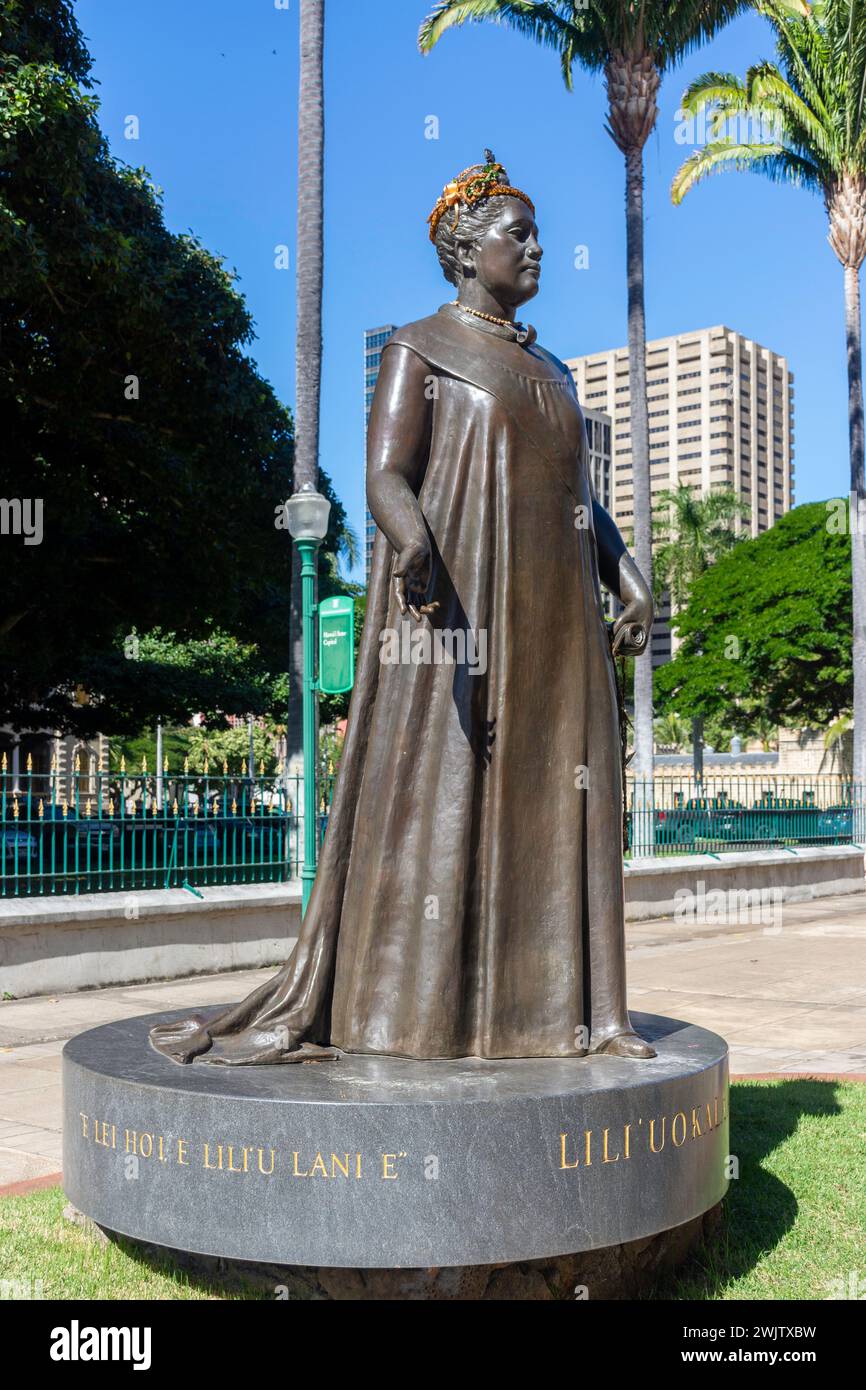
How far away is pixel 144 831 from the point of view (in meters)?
11.1

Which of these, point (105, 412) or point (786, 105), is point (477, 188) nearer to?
point (105, 412)

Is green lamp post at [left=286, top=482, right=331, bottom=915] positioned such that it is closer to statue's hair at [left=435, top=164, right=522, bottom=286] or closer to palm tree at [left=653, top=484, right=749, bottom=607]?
statue's hair at [left=435, top=164, right=522, bottom=286]

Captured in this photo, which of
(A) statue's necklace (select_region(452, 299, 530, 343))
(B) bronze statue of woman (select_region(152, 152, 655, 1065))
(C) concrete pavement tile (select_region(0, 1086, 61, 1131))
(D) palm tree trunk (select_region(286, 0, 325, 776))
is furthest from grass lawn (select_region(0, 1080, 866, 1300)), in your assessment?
(D) palm tree trunk (select_region(286, 0, 325, 776))

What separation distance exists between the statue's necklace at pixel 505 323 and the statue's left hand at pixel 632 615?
2.73ft

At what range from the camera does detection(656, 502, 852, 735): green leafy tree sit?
115 feet

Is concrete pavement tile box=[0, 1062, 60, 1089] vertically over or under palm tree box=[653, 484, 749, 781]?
under

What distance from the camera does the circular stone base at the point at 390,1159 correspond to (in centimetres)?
335

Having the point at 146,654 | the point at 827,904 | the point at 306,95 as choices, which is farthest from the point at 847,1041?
the point at 146,654

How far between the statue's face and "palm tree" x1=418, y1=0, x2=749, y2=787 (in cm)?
1485

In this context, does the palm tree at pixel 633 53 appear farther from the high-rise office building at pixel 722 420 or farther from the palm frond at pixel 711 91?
the high-rise office building at pixel 722 420

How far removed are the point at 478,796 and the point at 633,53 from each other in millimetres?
18541

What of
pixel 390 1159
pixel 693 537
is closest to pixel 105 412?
pixel 390 1159

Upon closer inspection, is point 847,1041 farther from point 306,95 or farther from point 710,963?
point 306,95
